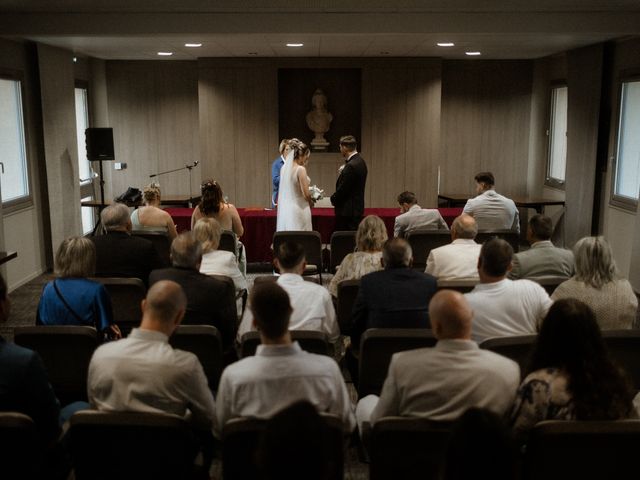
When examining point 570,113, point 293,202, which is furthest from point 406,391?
point 570,113

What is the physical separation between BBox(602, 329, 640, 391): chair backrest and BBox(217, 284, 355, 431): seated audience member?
1.48m

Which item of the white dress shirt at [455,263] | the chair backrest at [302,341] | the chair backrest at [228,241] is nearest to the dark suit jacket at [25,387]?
the chair backrest at [302,341]

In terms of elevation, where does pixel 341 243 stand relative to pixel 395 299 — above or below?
below

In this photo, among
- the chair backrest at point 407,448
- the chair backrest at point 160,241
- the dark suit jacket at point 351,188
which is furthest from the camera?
the dark suit jacket at point 351,188

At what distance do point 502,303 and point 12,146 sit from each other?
6.72 m

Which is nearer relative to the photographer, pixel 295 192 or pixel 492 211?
pixel 492 211

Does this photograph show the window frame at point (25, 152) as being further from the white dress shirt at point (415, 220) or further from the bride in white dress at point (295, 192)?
the white dress shirt at point (415, 220)

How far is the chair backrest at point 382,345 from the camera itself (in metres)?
3.26

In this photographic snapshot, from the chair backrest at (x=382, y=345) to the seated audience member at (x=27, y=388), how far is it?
142 cm

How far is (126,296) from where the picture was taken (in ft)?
14.4

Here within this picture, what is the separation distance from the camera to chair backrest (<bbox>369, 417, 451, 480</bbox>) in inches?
93.7

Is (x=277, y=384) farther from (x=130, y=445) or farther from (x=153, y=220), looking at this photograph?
(x=153, y=220)

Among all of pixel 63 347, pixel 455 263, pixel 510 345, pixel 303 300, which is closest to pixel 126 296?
pixel 63 347

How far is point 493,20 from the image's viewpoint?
753cm
